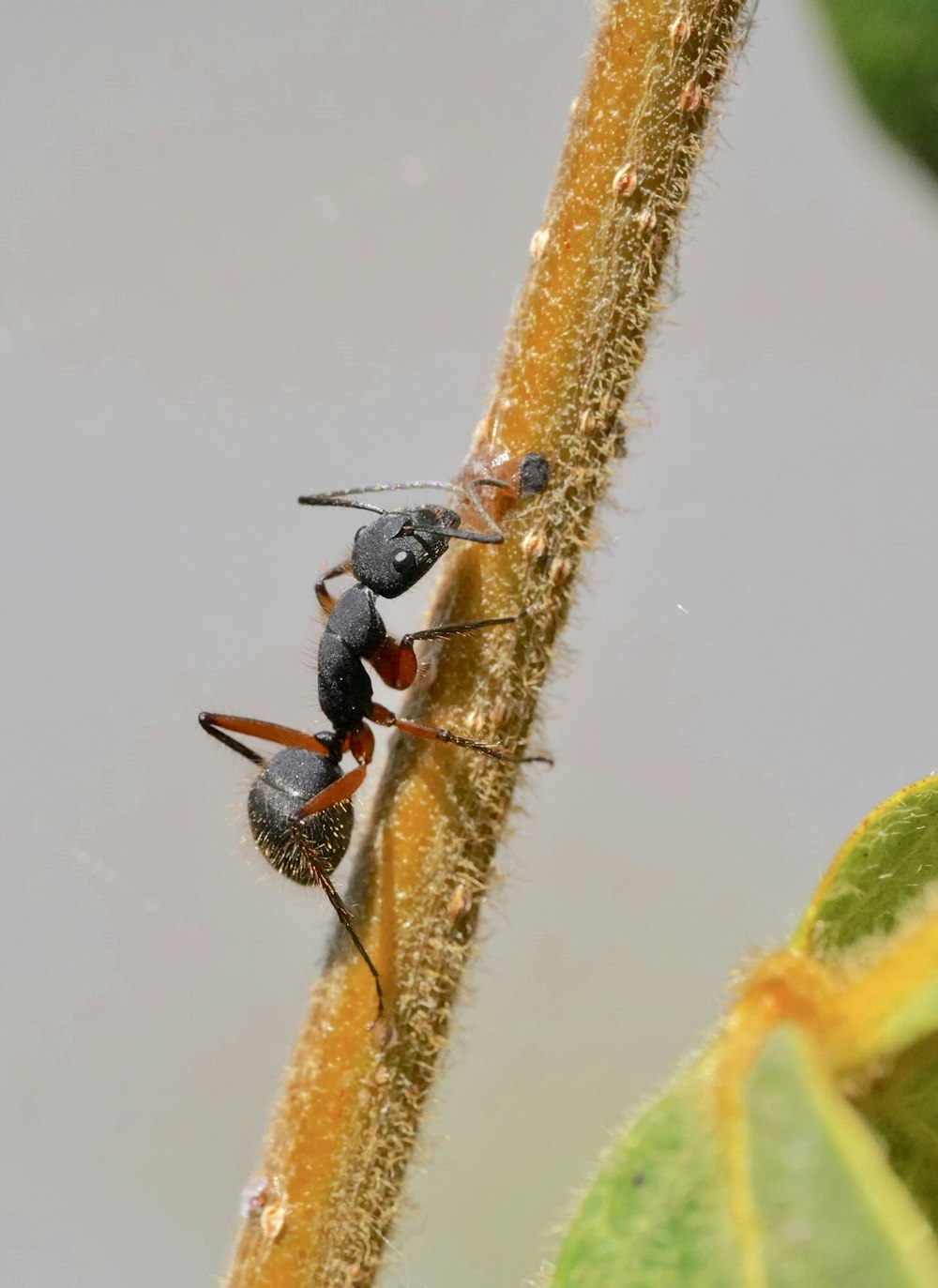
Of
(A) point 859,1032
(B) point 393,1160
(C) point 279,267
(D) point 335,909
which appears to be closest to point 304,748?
(D) point 335,909

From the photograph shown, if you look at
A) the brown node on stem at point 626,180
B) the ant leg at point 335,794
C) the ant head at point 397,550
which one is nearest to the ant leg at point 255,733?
the ant leg at point 335,794

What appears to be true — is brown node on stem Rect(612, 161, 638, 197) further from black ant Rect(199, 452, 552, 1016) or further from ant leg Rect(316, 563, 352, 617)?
ant leg Rect(316, 563, 352, 617)

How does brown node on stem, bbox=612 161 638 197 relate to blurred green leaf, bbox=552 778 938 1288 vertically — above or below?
above

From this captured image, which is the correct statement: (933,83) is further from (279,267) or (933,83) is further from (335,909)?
(279,267)

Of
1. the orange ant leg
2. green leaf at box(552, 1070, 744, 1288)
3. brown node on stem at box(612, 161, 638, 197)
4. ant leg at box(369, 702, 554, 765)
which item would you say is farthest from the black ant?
green leaf at box(552, 1070, 744, 1288)

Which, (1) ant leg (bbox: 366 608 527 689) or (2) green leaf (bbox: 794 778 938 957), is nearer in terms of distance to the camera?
(2) green leaf (bbox: 794 778 938 957)

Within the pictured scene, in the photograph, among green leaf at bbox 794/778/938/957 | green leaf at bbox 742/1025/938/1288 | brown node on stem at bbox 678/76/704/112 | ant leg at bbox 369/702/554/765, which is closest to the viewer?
green leaf at bbox 742/1025/938/1288

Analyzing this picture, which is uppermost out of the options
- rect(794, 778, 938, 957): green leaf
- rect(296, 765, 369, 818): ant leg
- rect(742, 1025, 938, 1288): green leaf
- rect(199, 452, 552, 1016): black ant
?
rect(199, 452, 552, 1016): black ant

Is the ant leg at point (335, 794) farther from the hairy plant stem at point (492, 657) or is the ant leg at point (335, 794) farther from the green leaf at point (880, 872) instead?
the green leaf at point (880, 872)
